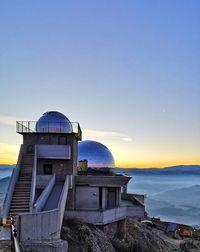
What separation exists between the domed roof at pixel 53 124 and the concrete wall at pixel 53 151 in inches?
82.8

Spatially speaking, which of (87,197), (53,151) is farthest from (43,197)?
(87,197)

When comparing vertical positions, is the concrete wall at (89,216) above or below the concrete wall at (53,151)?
below

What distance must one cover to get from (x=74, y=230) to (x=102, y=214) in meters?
2.75

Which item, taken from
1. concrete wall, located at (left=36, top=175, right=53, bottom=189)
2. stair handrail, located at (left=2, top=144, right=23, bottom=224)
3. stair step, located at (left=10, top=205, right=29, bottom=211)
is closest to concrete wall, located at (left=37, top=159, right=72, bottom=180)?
concrete wall, located at (left=36, top=175, right=53, bottom=189)

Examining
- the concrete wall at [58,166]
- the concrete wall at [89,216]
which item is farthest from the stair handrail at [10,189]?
the concrete wall at [89,216]

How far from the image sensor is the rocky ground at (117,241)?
2383cm

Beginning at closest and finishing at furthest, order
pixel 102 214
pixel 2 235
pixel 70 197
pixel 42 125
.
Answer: pixel 2 235 < pixel 102 214 < pixel 70 197 < pixel 42 125

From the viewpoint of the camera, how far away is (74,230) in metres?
24.9

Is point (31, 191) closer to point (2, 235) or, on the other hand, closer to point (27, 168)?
point (27, 168)

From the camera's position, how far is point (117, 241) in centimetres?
2912

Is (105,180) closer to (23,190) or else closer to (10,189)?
(23,190)

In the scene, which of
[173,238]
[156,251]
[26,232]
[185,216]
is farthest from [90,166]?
Result: [185,216]

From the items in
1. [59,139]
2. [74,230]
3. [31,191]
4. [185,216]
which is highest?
[59,139]

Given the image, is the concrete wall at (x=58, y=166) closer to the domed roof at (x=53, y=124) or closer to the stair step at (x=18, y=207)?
the domed roof at (x=53, y=124)
